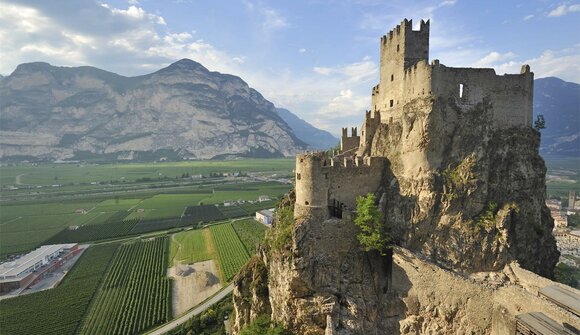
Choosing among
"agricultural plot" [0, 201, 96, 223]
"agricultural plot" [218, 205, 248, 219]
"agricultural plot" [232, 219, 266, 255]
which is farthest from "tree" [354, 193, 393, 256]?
"agricultural plot" [0, 201, 96, 223]

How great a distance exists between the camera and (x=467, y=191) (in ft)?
91.8

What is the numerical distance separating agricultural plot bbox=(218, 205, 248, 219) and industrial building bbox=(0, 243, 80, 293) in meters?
47.1

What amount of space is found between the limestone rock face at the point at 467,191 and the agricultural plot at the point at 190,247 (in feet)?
187

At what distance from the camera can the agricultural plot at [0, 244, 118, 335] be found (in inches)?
1946

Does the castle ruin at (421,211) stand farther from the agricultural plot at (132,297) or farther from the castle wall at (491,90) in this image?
the agricultural plot at (132,297)

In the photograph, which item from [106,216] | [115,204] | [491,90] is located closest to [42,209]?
[115,204]

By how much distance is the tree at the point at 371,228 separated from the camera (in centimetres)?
2842

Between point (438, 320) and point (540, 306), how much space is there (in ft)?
23.2

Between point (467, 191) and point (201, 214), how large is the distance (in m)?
104

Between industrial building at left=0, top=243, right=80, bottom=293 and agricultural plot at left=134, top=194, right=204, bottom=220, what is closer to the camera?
industrial building at left=0, top=243, right=80, bottom=293

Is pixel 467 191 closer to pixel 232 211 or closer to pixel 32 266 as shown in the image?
pixel 32 266

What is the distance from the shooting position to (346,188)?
102 ft

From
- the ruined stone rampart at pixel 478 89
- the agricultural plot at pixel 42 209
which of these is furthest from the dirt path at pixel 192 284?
the agricultural plot at pixel 42 209

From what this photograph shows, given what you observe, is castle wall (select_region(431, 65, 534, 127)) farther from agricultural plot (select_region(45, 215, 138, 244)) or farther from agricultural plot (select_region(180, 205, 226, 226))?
agricultural plot (select_region(45, 215, 138, 244))
